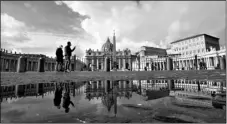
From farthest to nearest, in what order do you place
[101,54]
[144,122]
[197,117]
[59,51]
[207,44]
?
1. [101,54]
2. [207,44]
3. [59,51]
4. [197,117]
5. [144,122]

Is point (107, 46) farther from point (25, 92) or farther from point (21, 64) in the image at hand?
point (25, 92)

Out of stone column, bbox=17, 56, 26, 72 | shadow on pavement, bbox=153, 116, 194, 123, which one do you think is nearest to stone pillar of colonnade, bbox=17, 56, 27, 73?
stone column, bbox=17, 56, 26, 72

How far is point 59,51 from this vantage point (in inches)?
446

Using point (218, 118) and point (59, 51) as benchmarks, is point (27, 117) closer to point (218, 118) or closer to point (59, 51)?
point (218, 118)

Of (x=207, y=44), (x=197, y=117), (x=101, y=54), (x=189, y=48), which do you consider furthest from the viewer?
(x=101, y=54)

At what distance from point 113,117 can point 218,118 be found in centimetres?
128

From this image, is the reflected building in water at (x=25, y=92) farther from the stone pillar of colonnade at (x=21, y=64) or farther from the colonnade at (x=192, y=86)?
the stone pillar of colonnade at (x=21, y=64)

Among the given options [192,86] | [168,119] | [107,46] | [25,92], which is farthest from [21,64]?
[107,46]

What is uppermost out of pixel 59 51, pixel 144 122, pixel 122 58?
pixel 122 58

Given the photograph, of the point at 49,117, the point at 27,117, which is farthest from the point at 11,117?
the point at 49,117

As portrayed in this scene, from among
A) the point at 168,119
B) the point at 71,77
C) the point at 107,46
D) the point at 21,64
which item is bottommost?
the point at 168,119

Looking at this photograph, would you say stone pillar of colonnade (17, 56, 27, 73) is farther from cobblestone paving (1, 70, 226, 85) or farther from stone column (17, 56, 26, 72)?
cobblestone paving (1, 70, 226, 85)

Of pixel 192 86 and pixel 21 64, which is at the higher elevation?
pixel 21 64

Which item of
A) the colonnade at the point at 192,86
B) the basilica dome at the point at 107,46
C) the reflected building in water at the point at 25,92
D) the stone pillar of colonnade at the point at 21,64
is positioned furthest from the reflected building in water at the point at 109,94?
the basilica dome at the point at 107,46
